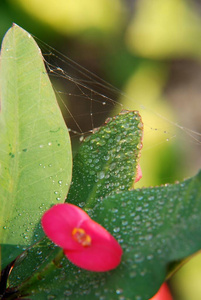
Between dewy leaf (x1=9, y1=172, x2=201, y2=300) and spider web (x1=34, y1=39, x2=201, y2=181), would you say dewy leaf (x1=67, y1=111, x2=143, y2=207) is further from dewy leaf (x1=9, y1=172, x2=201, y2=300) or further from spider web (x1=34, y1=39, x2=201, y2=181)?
spider web (x1=34, y1=39, x2=201, y2=181)

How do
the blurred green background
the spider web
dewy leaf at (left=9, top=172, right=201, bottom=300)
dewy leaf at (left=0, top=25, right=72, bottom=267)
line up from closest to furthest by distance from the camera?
dewy leaf at (left=9, top=172, right=201, bottom=300), dewy leaf at (left=0, top=25, right=72, bottom=267), the spider web, the blurred green background

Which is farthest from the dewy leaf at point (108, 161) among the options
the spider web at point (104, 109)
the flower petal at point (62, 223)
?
the spider web at point (104, 109)

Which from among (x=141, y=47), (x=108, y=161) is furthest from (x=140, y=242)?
(x=141, y=47)

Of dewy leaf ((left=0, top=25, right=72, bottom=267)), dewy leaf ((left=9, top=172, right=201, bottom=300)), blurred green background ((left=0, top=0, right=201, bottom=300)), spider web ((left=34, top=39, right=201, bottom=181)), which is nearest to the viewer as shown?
dewy leaf ((left=9, top=172, right=201, bottom=300))

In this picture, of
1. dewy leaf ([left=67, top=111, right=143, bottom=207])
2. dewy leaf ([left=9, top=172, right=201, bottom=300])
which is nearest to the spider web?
dewy leaf ([left=67, top=111, right=143, bottom=207])

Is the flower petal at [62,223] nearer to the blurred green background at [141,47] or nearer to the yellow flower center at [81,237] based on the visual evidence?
the yellow flower center at [81,237]

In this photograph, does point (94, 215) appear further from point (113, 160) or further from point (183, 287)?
point (183, 287)

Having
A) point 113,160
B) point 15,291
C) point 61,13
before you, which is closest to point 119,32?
point 61,13
